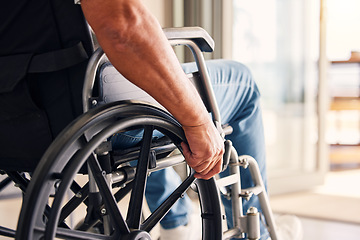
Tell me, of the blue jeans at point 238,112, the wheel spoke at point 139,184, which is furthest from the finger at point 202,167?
the blue jeans at point 238,112

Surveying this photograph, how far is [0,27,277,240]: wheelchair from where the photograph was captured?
23.4 inches

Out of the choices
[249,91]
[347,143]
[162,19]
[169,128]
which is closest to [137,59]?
[169,128]

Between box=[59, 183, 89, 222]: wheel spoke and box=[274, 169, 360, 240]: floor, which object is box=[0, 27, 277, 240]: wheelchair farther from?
box=[274, 169, 360, 240]: floor

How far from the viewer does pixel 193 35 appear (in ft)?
3.00

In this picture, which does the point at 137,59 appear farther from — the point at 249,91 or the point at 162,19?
the point at 162,19

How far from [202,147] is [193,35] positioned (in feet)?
0.80

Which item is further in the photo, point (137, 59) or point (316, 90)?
point (316, 90)

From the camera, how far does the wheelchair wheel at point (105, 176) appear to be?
0.59 m

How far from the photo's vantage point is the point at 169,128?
2.63 ft

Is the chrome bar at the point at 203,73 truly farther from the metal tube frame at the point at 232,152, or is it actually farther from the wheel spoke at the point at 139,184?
the wheel spoke at the point at 139,184

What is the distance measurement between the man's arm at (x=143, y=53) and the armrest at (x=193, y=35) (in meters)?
0.14

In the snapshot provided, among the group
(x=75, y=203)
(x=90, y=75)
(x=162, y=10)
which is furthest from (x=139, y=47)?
(x=162, y=10)

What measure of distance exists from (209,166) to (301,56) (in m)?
2.20

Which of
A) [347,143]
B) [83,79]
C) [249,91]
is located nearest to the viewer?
[83,79]
